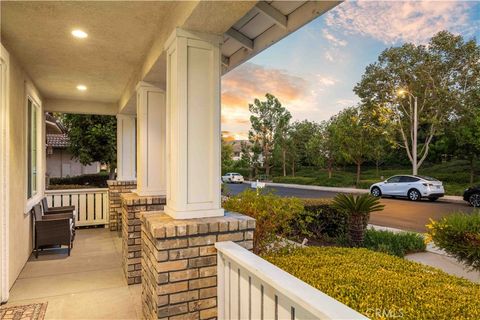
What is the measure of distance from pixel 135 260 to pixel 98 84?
10.0 ft

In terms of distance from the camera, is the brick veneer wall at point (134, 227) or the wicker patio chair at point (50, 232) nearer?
the brick veneer wall at point (134, 227)

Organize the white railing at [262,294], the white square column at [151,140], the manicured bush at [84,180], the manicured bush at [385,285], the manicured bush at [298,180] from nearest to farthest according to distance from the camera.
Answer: the white railing at [262,294]
the manicured bush at [385,285]
the white square column at [151,140]
the manicured bush at [84,180]
the manicured bush at [298,180]

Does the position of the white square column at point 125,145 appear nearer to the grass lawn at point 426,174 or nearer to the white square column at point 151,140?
the white square column at point 151,140

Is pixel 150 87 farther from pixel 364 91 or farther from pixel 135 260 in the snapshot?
pixel 364 91

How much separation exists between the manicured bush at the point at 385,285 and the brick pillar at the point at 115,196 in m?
4.56

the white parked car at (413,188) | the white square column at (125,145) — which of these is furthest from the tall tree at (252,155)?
the white square column at (125,145)

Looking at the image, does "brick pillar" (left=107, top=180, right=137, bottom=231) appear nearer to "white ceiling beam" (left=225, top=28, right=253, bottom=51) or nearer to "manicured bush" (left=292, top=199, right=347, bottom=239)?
"manicured bush" (left=292, top=199, right=347, bottom=239)

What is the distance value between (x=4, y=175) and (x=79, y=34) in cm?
162

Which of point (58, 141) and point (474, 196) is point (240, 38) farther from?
point (58, 141)

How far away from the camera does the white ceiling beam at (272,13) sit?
95.5 inches

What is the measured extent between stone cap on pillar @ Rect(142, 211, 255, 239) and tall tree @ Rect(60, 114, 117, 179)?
7.96 m

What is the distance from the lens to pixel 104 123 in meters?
9.61

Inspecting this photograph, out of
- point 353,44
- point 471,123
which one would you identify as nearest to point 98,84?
point 353,44

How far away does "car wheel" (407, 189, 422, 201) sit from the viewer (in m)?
13.0
